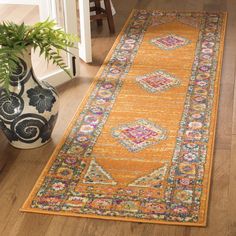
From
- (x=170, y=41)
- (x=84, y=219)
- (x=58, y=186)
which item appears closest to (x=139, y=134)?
(x=58, y=186)

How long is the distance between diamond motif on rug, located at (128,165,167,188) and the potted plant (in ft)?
1.94

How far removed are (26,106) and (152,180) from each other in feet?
2.40

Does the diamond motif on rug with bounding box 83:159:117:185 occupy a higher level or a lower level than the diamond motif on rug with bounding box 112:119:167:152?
higher

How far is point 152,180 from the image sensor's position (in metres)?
2.89

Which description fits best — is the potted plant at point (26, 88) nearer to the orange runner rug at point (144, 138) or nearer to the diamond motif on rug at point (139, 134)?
the orange runner rug at point (144, 138)

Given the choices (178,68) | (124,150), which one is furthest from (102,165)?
(178,68)

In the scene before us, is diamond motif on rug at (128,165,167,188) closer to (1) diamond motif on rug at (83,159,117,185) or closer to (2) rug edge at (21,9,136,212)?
(1) diamond motif on rug at (83,159,117,185)

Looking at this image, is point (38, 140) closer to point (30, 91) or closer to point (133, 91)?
point (30, 91)

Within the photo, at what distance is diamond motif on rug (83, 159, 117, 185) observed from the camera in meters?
2.89

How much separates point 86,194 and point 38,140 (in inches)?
20.6

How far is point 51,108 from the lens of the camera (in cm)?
310

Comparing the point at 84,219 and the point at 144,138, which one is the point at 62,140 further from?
the point at 84,219

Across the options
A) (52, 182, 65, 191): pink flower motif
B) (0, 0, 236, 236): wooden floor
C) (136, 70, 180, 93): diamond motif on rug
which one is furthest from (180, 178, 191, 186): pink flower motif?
(136, 70, 180, 93): diamond motif on rug

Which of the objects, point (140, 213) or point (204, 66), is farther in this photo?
point (204, 66)
